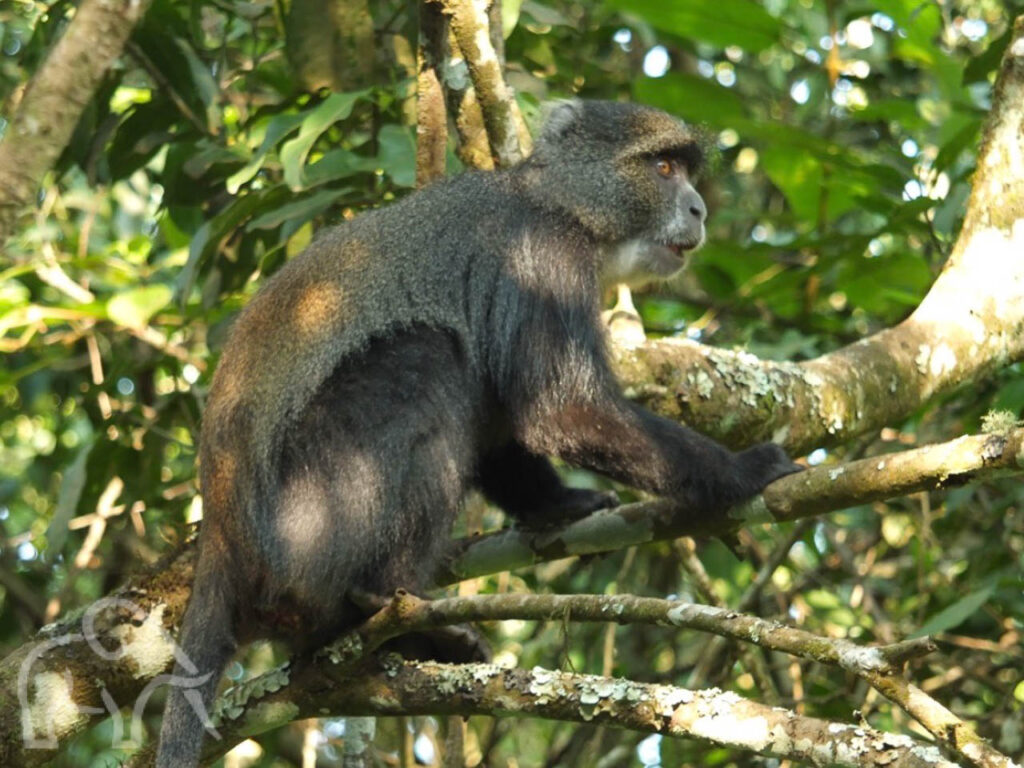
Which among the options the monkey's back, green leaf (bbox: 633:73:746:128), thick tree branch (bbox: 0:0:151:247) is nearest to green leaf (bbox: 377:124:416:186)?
the monkey's back

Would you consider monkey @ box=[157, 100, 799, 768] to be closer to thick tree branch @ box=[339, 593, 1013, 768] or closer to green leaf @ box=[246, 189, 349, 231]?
green leaf @ box=[246, 189, 349, 231]

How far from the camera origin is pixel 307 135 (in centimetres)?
521

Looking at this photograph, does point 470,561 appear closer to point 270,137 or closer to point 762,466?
point 762,466

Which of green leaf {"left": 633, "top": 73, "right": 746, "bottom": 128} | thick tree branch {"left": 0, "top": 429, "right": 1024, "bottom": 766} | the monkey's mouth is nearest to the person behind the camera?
thick tree branch {"left": 0, "top": 429, "right": 1024, "bottom": 766}

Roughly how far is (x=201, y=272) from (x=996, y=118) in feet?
12.0

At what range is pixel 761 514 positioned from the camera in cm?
437

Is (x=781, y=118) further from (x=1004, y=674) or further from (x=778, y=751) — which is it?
(x=778, y=751)

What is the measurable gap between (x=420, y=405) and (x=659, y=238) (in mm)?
1714

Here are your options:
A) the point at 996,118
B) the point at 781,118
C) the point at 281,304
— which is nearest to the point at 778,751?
the point at 281,304

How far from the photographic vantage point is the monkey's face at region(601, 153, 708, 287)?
6.00m

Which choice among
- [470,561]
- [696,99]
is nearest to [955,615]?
[470,561]

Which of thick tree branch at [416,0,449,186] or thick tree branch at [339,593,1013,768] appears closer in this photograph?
thick tree branch at [339,593,1013,768]

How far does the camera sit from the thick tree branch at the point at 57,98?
3467 mm

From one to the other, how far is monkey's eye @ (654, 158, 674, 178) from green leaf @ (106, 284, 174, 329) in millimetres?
2310
